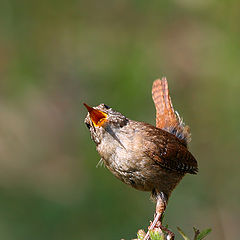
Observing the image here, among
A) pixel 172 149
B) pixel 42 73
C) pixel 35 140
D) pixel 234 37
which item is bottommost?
pixel 172 149

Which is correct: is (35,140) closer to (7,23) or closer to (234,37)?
(7,23)

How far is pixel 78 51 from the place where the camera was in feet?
24.0

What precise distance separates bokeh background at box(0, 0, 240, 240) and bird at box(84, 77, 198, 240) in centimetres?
155

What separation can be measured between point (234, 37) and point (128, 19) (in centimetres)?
166

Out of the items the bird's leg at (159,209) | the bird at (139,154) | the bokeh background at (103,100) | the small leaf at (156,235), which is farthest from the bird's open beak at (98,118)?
the bokeh background at (103,100)

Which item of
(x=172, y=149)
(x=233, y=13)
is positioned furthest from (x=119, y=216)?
(x=233, y=13)

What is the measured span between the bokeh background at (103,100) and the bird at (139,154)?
1.55 m

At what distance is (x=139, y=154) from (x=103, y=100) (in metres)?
2.50

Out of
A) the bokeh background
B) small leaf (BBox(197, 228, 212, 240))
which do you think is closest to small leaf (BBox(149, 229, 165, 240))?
small leaf (BBox(197, 228, 212, 240))

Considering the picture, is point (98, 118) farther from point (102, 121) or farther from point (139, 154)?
point (139, 154)

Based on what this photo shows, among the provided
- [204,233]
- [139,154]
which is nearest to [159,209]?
[139,154]

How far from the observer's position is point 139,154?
3900 mm

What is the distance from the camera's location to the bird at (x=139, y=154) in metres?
3.84

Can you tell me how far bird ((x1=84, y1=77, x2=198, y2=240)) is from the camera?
3.84 meters
